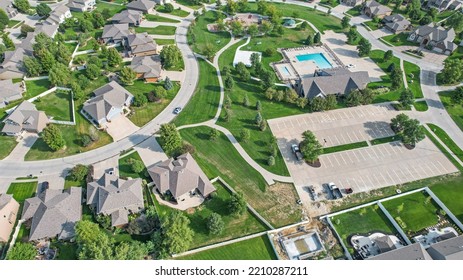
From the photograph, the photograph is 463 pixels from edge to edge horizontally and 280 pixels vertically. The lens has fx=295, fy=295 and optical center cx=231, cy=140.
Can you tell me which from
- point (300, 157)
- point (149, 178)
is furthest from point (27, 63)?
point (300, 157)

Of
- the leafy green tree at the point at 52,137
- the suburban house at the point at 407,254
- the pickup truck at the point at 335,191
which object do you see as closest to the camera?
the suburban house at the point at 407,254

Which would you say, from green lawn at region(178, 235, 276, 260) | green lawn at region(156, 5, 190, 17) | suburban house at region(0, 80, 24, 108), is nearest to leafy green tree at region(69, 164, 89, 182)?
green lawn at region(178, 235, 276, 260)

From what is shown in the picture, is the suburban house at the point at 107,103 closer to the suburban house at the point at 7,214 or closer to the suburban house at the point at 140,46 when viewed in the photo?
the suburban house at the point at 140,46

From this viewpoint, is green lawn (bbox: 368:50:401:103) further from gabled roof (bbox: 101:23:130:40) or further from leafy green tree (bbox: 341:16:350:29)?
gabled roof (bbox: 101:23:130:40)

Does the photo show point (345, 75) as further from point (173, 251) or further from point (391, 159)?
point (173, 251)

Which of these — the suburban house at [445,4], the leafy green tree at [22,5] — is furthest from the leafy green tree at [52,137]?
the suburban house at [445,4]

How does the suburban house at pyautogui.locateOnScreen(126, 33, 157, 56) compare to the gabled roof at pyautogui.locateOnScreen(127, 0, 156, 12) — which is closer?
the suburban house at pyautogui.locateOnScreen(126, 33, 157, 56)
